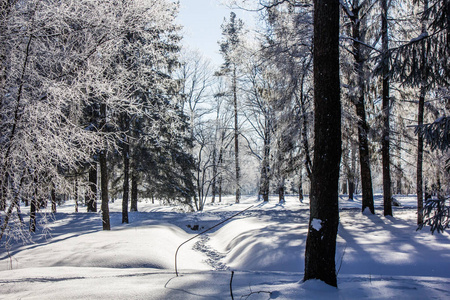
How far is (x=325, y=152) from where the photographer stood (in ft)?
12.5

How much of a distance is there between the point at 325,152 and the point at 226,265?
586 cm

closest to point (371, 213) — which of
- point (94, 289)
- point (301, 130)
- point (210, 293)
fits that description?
point (301, 130)

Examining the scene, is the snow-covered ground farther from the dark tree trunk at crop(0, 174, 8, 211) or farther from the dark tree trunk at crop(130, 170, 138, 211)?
the dark tree trunk at crop(130, 170, 138, 211)

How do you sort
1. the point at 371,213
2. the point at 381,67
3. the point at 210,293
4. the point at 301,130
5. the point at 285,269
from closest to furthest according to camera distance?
the point at 210,293, the point at 381,67, the point at 285,269, the point at 301,130, the point at 371,213

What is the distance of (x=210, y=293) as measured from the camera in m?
3.60

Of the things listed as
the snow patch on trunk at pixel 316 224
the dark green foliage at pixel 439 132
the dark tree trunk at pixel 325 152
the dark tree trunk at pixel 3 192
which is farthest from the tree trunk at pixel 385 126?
the dark tree trunk at pixel 3 192

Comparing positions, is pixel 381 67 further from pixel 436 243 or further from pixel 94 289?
pixel 94 289

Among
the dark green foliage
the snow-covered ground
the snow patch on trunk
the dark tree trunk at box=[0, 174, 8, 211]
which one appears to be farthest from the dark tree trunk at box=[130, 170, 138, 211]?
the dark green foliage

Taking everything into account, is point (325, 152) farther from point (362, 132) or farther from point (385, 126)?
point (362, 132)

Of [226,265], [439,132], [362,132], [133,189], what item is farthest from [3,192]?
[133,189]

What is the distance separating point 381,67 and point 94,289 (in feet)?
20.8

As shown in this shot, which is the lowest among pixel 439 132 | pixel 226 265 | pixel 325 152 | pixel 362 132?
pixel 226 265

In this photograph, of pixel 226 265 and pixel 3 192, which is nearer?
pixel 3 192

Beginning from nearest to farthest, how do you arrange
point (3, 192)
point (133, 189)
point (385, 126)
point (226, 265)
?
point (3, 192), point (226, 265), point (385, 126), point (133, 189)
